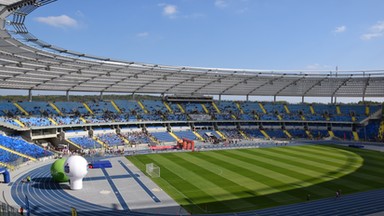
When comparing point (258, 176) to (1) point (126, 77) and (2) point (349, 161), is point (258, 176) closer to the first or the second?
(2) point (349, 161)

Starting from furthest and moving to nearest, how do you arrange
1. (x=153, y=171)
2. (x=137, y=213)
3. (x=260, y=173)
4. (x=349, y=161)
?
(x=349, y=161) → (x=153, y=171) → (x=260, y=173) → (x=137, y=213)

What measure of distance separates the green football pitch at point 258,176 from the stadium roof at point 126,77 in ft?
54.4

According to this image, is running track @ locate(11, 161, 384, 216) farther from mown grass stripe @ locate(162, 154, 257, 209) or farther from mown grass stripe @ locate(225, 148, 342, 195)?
mown grass stripe @ locate(225, 148, 342, 195)

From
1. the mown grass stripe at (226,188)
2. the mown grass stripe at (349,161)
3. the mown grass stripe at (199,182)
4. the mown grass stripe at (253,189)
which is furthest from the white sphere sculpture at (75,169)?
the mown grass stripe at (349,161)

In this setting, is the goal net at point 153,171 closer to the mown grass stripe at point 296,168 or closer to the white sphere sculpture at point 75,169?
the white sphere sculpture at point 75,169

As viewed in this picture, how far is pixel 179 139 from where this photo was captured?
66.1m

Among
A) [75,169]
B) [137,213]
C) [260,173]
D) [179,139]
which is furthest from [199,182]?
[179,139]

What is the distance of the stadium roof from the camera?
115ft

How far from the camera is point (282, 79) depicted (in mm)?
72812

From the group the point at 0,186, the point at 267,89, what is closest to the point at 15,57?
the point at 0,186

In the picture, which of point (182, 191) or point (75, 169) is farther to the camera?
point (182, 191)

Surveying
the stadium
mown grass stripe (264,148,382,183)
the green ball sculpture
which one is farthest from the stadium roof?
mown grass stripe (264,148,382,183)

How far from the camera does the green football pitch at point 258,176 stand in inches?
1074

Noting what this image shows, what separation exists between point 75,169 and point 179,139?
125 feet
